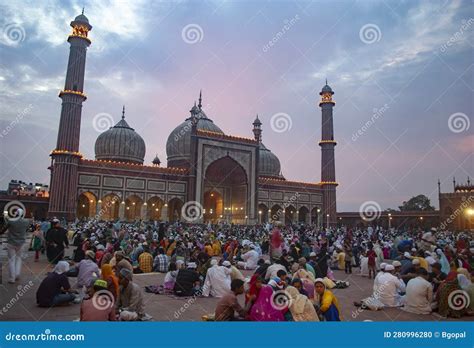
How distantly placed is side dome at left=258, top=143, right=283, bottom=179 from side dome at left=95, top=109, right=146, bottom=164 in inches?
599

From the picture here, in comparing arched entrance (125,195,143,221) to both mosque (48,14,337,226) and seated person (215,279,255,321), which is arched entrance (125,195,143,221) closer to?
mosque (48,14,337,226)

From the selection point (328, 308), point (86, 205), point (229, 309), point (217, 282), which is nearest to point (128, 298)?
point (229, 309)

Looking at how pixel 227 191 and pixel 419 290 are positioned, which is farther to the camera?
pixel 227 191

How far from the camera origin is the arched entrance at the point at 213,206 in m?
37.7

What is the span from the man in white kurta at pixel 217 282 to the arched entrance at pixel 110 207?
24517 millimetres

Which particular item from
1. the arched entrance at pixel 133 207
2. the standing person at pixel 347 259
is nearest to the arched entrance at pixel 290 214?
the arched entrance at pixel 133 207

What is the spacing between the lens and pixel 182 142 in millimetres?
38625

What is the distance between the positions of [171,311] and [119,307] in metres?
1.01

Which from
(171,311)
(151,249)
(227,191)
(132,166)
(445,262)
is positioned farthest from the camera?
(227,191)

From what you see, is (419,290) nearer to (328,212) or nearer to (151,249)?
(151,249)

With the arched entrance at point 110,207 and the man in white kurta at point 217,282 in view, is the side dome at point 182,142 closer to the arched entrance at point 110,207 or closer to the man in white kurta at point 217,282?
the arched entrance at point 110,207

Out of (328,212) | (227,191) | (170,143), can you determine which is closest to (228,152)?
(227,191)

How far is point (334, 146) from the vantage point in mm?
40281

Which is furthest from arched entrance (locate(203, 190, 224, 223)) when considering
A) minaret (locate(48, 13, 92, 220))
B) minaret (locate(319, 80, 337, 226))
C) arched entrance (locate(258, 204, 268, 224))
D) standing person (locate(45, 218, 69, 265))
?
standing person (locate(45, 218, 69, 265))
